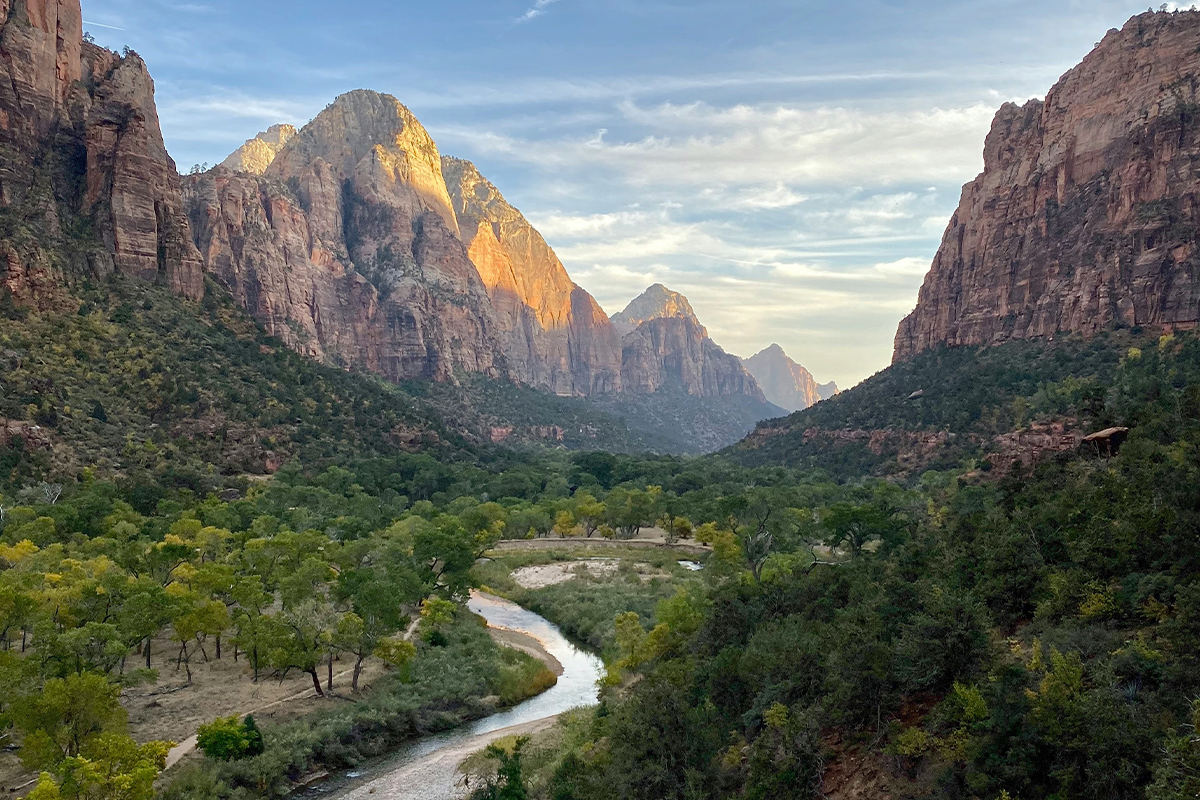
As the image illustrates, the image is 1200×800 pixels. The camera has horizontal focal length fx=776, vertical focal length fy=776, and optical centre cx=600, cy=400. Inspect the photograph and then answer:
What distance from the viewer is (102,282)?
277ft

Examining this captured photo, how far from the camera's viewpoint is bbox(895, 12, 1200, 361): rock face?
94.2 meters

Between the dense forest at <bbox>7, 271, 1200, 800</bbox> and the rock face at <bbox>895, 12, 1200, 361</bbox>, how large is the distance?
20.0 m

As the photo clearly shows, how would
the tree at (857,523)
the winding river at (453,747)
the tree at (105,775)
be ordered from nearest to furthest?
the tree at (105,775) < the winding river at (453,747) < the tree at (857,523)

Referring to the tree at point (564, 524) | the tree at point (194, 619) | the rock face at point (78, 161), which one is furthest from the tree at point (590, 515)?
the rock face at point (78, 161)

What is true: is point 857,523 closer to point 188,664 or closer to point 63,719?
point 188,664

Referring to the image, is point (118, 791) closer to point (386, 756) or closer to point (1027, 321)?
point (386, 756)

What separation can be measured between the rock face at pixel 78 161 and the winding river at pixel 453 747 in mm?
66538

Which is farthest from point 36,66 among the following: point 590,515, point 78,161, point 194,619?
point 194,619

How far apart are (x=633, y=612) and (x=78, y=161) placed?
88212mm

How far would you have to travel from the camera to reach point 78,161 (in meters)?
90.7

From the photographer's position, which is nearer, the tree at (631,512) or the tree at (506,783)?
the tree at (506,783)

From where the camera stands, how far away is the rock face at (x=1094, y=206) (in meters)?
94.2

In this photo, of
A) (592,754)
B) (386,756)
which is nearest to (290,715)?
(386,756)

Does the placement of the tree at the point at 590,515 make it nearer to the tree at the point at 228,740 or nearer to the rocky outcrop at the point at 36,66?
the tree at the point at 228,740
